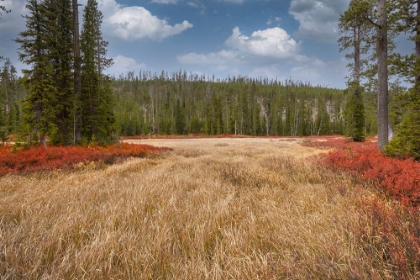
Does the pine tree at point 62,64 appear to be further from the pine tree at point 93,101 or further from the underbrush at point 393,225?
the underbrush at point 393,225

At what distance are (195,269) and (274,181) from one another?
4.11 meters

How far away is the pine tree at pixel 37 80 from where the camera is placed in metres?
11.6

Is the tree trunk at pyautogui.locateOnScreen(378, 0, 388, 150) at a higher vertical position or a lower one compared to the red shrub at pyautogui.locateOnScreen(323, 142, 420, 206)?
higher

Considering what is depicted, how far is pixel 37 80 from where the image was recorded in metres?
11.8

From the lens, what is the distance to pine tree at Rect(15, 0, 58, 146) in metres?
11.6

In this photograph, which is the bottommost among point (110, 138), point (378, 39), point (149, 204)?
point (149, 204)

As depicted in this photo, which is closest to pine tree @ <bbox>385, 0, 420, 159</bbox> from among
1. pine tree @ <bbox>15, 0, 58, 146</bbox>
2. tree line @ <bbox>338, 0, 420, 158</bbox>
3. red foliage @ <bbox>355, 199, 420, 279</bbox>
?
tree line @ <bbox>338, 0, 420, 158</bbox>

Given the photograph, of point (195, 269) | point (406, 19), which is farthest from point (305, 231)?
point (406, 19)

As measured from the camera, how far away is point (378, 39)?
10.2m

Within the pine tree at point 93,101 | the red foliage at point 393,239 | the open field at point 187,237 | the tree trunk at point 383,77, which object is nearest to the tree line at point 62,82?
the pine tree at point 93,101

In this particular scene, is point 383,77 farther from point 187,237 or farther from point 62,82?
point 62,82

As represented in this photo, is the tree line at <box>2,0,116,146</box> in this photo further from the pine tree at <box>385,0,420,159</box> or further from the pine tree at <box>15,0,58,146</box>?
the pine tree at <box>385,0,420,159</box>

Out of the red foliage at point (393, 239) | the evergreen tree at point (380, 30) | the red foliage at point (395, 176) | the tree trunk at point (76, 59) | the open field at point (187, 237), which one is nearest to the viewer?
the red foliage at point (393, 239)

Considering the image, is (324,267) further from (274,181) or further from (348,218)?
(274,181)
